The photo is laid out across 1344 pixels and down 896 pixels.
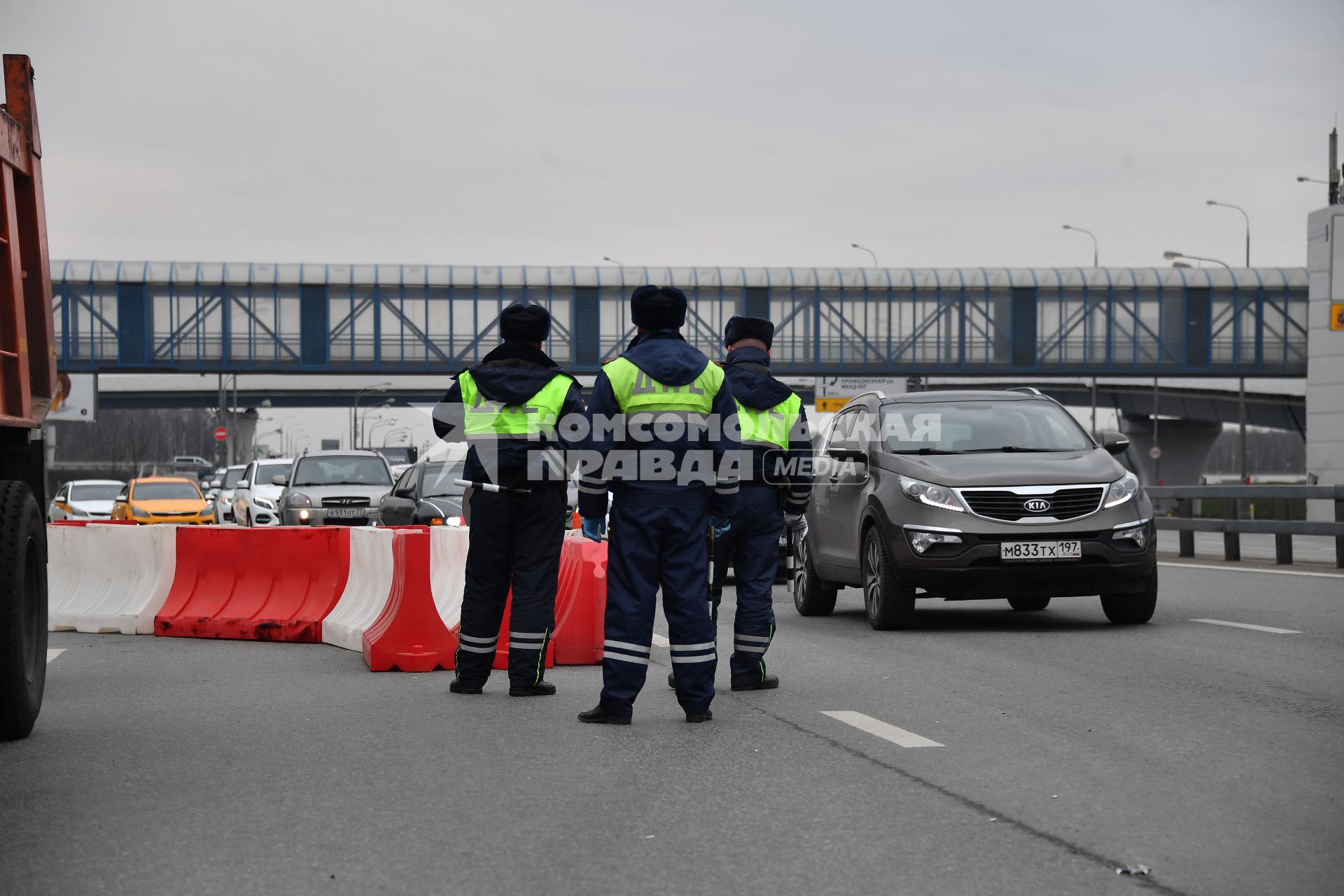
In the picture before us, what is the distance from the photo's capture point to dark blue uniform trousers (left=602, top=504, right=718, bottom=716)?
26.0 feet

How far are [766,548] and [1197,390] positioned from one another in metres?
69.5

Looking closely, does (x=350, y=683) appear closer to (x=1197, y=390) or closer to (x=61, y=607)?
(x=61, y=607)

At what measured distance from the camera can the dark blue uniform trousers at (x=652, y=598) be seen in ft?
26.0

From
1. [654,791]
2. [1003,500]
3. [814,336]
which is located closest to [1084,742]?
[654,791]

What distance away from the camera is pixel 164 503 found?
36.4 m

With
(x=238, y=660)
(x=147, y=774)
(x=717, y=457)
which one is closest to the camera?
(x=147, y=774)

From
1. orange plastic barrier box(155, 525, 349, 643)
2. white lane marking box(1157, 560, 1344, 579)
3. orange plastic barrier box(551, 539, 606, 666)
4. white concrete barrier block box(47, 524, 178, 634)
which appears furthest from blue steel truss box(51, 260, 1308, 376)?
A: orange plastic barrier box(551, 539, 606, 666)

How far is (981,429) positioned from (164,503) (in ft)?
85.8

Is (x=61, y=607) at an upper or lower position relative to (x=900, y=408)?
lower

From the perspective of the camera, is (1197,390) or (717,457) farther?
(1197,390)

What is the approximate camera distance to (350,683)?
960 cm

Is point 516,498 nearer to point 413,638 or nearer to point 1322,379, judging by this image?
point 413,638

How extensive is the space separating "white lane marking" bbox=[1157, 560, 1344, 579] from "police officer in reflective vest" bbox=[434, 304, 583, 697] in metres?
11.3

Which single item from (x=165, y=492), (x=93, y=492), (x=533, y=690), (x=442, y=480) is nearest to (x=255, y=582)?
(x=533, y=690)
